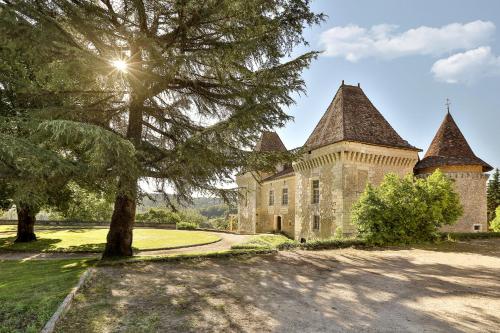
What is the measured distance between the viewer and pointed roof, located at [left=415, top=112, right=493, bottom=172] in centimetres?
1945

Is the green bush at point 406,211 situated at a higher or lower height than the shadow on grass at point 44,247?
higher

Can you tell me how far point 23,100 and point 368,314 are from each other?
10117mm


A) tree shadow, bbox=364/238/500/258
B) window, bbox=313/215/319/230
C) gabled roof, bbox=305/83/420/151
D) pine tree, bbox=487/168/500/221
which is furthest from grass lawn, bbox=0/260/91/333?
pine tree, bbox=487/168/500/221

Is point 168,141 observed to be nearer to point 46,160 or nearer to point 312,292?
point 46,160

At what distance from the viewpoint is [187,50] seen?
9914mm

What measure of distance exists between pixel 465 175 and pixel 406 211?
27.9 feet

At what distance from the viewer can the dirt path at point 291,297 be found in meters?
4.79

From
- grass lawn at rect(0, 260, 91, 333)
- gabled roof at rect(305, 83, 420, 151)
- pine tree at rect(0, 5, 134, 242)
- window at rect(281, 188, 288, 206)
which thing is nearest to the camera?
grass lawn at rect(0, 260, 91, 333)

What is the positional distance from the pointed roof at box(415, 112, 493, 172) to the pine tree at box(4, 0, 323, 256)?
13.7 m

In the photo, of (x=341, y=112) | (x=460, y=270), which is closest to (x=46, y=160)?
(x=460, y=270)

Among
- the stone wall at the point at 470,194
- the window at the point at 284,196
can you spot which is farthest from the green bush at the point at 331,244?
the window at the point at 284,196

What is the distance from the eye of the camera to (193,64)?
31.9ft

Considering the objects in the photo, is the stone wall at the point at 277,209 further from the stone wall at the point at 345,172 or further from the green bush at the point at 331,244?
the green bush at the point at 331,244

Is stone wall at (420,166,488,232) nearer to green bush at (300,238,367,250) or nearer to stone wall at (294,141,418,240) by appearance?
stone wall at (294,141,418,240)
